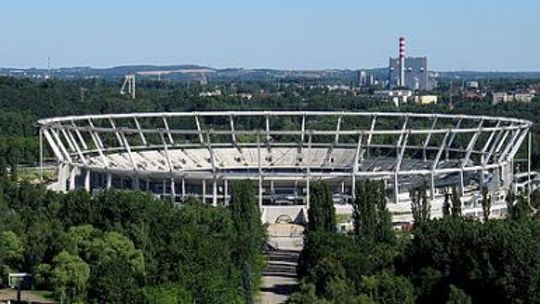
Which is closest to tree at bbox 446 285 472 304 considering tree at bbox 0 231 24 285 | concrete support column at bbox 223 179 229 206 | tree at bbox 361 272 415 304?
tree at bbox 361 272 415 304

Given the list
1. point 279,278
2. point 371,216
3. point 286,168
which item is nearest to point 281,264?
point 279,278

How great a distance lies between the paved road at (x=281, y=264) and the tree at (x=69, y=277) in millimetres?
5437

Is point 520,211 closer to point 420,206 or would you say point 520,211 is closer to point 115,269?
point 420,206

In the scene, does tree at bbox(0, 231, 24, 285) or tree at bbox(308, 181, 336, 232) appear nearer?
tree at bbox(0, 231, 24, 285)

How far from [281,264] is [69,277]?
433 inches

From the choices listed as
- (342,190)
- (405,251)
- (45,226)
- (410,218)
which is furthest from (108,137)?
(405,251)

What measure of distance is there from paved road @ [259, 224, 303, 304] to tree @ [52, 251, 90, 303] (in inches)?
214

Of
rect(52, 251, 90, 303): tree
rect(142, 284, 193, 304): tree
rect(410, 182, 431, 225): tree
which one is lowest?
rect(52, 251, 90, 303): tree

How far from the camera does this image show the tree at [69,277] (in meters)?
30.3

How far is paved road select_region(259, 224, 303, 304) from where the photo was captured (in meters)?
33.7

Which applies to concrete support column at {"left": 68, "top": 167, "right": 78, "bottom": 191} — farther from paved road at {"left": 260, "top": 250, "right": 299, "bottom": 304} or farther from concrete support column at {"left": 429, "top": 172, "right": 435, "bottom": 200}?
concrete support column at {"left": 429, "top": 172, "right": 435, "bottom": 200}

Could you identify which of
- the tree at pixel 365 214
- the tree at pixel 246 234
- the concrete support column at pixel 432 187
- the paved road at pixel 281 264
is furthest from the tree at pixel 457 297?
the concrete support column at pixel 432 187

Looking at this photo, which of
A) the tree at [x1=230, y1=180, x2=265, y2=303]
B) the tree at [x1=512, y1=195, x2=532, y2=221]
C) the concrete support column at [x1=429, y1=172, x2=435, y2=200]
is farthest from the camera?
the concrete support column at [x1=429, y1=172, x2=435, y2=200]

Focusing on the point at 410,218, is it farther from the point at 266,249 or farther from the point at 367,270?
the point at 367,270
